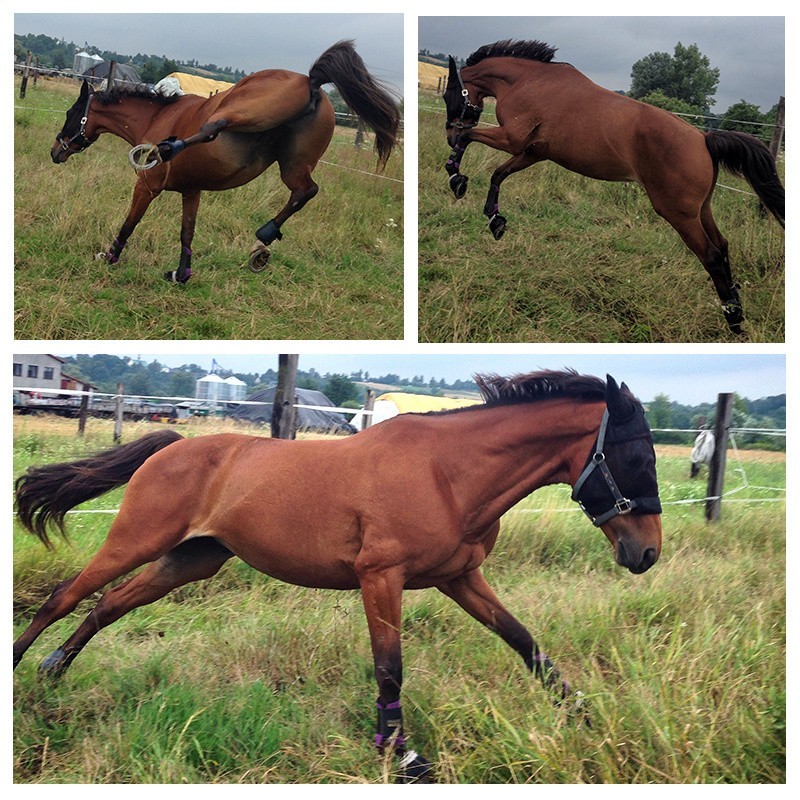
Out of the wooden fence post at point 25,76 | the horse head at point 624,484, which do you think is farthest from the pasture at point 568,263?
the wooden fence post at point 25,76

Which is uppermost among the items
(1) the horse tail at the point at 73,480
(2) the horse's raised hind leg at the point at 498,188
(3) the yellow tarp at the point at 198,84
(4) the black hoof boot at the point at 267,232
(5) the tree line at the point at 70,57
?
(5) the tree line at the point at 70,57

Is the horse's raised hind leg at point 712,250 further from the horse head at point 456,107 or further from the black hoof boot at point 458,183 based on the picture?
the horse head at point 456,107

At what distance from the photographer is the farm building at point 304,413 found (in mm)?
3814

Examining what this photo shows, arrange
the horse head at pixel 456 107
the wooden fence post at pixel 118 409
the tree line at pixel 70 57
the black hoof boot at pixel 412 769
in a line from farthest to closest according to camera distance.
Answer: the horse head at pixel 456 107, the tree line at pixel 70 57, the wooden fence post at pixel 118 409, the black hoof boot at pixel 412 769

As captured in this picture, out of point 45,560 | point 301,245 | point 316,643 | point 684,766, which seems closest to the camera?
point 684,766

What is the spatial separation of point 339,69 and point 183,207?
45.0 inches

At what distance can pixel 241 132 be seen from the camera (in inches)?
152

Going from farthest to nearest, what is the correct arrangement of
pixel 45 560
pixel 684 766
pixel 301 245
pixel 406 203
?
pixel 301 245 < pixel 406 203 < pixel 45 560 < pixel 684 766

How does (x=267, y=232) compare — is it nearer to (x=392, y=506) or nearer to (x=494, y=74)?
(x=494, y=74)

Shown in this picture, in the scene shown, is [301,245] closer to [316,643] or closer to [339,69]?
[339,69]

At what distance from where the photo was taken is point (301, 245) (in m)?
4.29

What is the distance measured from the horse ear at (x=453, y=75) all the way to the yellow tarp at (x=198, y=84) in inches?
45.6

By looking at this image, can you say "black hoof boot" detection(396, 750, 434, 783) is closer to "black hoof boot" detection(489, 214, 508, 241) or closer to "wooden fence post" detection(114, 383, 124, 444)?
"wooden fence post" detection(114, 383, 124, 444)

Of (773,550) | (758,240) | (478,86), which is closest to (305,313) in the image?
(478,86)
